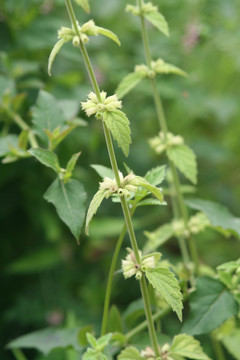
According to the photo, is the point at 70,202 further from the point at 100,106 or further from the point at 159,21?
the point at 159,21

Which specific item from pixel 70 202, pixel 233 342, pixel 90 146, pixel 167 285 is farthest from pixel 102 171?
pixel 90 146

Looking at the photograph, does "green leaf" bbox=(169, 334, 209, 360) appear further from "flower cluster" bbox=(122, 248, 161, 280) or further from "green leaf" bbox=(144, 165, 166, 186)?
"green leaf" bbox=(144, 165, 166, 186)

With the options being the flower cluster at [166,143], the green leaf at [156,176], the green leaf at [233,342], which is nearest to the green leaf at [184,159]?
the flower cluster at [166,143]

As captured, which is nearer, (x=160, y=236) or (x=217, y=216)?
(x=217, y=216)

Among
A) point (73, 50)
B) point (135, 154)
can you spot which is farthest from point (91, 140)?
point (73, 50)

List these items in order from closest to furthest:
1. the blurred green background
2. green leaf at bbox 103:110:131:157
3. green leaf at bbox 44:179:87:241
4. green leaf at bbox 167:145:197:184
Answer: green leaf at bbox 103:110:131:157
green leaf at bbox 44:179:87:241
green leaf at bbox 167:145:197:184
the blurred green background

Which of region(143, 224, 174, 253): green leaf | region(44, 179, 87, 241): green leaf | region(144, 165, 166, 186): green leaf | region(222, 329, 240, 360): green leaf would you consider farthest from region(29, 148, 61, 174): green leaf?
region(222, 329, 240, 360): green leaf
